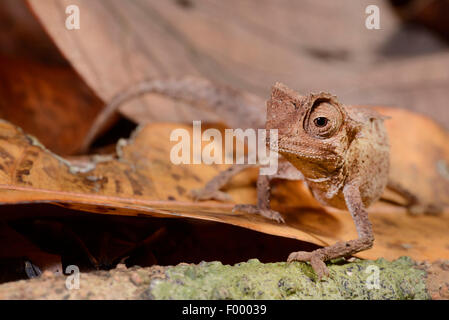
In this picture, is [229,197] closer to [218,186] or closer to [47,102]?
[218,186]

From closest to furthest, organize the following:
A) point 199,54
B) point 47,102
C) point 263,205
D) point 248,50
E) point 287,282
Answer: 1. point 287,282
2. point 263,205
3. point 47,102
4. point 199,54
5. point 248,50

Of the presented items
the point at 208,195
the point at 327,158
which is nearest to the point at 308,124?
the point at 327,158

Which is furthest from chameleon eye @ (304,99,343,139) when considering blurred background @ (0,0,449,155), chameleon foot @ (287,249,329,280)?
blurred background @ (0,0,449,155)

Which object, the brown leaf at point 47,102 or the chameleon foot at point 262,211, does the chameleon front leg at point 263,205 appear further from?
the brown leaf at point 47,102

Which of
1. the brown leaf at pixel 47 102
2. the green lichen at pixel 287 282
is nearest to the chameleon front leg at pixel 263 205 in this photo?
the green lichen at pixel 287 282

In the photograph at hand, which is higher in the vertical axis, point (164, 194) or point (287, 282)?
point (164, 194)

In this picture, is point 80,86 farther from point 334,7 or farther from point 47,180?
point 334,7

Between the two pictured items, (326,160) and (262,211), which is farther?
(262,211)

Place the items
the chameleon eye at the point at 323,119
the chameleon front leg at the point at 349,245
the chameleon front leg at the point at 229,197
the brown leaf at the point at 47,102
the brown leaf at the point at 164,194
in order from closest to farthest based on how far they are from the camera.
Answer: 1. the brown leaf at the point at 164,194
2. the chameleon front leg at the point at 349,245
3. the chameleon eye at the point at 323,119
4. the chameleon front leg at the point at 229,197
5. the brown leaf at the point at 47,102

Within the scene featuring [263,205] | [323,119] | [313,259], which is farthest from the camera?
[263,205]
